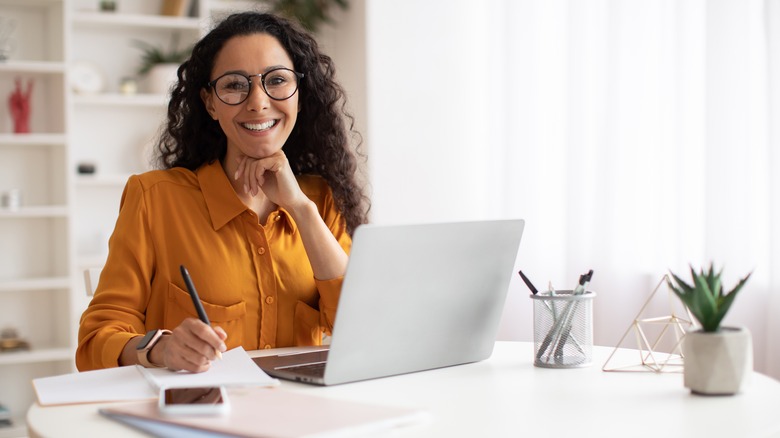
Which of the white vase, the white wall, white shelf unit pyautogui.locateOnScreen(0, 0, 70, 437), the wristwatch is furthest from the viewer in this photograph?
the white vase

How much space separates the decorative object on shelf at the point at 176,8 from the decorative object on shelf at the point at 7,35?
65cm

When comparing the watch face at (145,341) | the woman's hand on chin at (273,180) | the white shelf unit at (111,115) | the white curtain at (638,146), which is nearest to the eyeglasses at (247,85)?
the woman's hand on chin at (273,180)

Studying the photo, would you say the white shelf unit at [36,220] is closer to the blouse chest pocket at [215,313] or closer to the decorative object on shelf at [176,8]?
the decorative object on shelf at [176,8]

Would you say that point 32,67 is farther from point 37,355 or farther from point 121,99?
point 37,355

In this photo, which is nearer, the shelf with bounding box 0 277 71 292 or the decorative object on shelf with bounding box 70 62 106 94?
the shelf with bounding box 0 277 71 292

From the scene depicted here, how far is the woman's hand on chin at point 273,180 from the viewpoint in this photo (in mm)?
1696

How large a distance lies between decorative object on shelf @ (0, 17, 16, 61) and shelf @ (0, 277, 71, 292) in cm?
96

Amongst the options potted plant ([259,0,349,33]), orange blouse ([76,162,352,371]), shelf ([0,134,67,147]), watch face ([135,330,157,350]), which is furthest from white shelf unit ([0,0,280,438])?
watch face ([135,330,157,350])

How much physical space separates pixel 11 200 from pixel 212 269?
2.46 m

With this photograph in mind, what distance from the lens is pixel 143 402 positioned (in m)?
1.10

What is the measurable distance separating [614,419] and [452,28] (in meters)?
2.95

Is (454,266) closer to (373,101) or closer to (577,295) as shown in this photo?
(577,295)

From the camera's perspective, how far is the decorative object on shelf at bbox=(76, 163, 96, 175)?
3922 mm

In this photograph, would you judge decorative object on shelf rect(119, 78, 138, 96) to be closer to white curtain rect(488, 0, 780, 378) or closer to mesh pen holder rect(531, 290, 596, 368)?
white curtain rect(488, 0, 780, 378)
